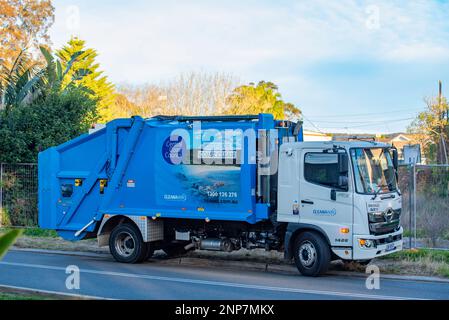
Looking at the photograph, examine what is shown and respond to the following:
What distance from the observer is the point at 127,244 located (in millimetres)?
14148

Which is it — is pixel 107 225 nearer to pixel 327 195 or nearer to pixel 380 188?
pixel 327 195

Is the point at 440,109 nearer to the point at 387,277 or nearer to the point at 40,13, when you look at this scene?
the point at 387,277

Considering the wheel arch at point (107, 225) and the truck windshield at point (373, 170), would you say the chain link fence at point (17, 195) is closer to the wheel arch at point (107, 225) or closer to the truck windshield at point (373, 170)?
the wheel arch at point (107, 225)

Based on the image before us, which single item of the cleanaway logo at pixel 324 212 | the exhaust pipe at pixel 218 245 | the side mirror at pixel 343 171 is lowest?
the exhaust pipe at pixel 218 245

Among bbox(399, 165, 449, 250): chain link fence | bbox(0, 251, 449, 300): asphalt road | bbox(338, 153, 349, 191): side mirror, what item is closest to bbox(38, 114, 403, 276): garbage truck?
bbox(338, 153, 349, 191): side mirror

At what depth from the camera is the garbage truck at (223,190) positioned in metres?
11.8

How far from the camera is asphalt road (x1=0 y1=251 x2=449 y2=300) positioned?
33.1ft

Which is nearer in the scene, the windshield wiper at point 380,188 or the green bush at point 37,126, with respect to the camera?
the windshield wiper at point 380,188

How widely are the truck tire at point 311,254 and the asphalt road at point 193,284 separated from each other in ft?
0.67

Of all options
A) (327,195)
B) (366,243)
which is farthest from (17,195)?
(366,243)

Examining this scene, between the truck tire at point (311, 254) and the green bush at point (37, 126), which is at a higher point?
the green bush at point (37, 126)

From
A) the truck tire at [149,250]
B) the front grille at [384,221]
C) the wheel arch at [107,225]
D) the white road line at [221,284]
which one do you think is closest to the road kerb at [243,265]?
the truck tire at [149,250]
